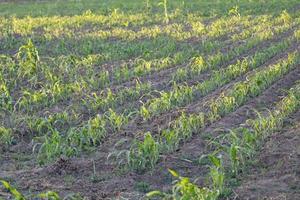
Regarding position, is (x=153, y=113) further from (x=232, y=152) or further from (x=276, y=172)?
(x=276, y=172)

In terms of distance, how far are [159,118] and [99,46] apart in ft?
17.4

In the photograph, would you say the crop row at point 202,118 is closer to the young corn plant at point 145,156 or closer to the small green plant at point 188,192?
the young corn plant at point 145,156

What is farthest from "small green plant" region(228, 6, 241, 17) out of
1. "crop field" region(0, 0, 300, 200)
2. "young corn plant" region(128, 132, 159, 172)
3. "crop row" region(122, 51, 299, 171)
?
"young corn plant" region(128, 132, 159, 172)

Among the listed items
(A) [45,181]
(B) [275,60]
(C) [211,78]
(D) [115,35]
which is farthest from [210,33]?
(A) [45,181]

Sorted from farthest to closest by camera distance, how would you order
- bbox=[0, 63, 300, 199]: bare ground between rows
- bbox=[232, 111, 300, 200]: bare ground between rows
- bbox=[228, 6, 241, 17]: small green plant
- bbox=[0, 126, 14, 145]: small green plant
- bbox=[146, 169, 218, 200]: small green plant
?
→ bbox=[228, 6, 241, 17]: small green plant, bbox=[0, 126, 14, 145]: small green plant, bbox=[0, 63, 300, 199]: bare ground between rows, bbox=[232, 111, 300, 200]: bare ground between rows, bbox=[146, 169, 218, 200]: small green plant

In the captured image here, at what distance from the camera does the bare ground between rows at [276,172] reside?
5363mm

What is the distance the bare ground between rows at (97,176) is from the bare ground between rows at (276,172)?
55 centimetres

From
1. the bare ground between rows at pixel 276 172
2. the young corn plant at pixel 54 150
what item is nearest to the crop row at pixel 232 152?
the bare ground between rows at pixel 276 172

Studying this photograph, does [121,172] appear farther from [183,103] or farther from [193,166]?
[183,103]

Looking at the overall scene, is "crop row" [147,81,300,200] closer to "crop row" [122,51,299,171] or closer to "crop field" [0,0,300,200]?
"crop field" [0,0,300,200]

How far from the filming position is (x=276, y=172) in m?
5.86

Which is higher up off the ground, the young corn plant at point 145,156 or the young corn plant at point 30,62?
the young corn plant at point 30,62

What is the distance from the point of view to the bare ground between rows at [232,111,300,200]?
5363 millimetres

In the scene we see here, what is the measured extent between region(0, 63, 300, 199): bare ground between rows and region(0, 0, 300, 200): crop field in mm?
10
